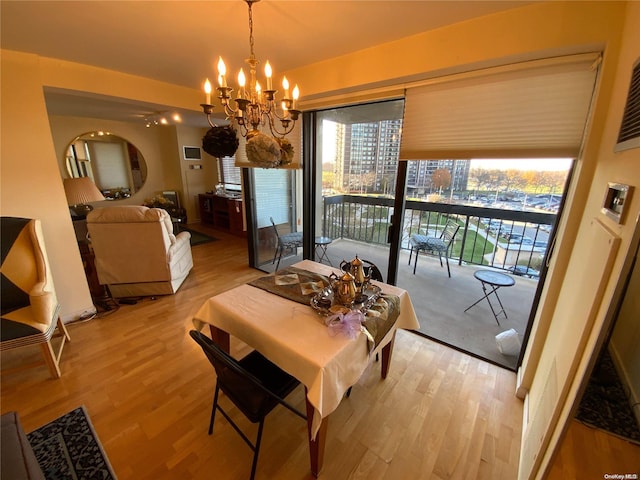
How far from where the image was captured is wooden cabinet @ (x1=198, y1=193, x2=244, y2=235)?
5.46 metres

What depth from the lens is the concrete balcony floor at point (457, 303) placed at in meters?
2.33

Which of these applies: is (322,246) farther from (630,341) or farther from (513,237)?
(630,341)

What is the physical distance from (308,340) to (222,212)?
17.4 ft

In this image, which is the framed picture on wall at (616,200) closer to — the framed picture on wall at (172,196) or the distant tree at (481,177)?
the distant tree at (481,177)

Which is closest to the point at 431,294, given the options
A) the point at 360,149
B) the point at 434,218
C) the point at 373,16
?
the point at 434,218

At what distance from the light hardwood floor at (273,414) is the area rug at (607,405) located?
816 millimetres

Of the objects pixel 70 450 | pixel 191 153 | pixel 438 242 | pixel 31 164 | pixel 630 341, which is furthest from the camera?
pixel 191 153

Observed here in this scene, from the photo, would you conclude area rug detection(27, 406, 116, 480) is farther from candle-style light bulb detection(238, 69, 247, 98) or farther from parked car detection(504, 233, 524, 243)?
parked car detection(504, 233, 524, 243)

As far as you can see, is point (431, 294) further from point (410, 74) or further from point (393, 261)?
point (410, 74)

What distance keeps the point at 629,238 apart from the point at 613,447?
63 cm

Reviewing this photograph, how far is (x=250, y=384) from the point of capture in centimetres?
119

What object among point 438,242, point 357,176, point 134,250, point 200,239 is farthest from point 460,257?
point 200,239

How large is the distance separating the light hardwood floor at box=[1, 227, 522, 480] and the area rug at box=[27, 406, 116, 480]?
46mm

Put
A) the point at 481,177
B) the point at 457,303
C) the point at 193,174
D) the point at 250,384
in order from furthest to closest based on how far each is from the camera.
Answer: the point at 193,174 → the point at 481,177 → the point at 457,303 → the point at 250,384
